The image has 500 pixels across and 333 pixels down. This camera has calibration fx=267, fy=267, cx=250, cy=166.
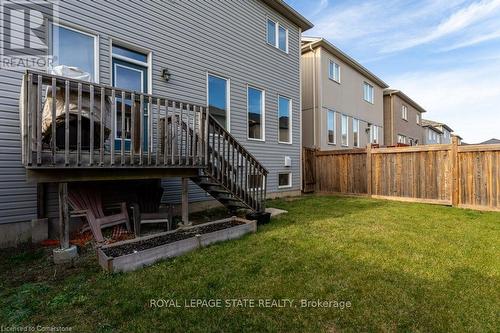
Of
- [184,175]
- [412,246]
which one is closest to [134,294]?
[184,175]

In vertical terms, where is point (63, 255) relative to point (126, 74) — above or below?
below

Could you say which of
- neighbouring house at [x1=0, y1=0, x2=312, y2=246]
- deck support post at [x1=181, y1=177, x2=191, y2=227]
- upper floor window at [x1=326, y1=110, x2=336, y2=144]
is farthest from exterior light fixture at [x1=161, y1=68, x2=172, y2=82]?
upper floor window at [x1=326, y1=110, x2=336, y2=144]

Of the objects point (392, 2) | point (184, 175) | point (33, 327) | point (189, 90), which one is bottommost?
point (33, 327)

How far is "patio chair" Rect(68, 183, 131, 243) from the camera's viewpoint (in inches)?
176

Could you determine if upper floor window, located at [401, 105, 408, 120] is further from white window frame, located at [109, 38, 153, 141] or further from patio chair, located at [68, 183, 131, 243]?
patio chair, located at [68, 183, 131, 243]

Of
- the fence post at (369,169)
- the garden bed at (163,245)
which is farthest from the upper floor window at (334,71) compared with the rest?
the garden bed at (163,245)

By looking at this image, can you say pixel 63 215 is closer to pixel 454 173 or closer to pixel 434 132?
pixel 454 173

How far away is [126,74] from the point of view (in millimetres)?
5777

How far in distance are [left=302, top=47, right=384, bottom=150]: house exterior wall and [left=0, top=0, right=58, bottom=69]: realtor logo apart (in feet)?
34.0

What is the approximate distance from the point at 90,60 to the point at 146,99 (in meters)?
1.95

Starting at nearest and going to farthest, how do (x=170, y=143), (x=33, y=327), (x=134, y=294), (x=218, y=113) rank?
(x=33, y=327)
(x=134, y=294)
(x=170, y=143)
(x=218, y=113)

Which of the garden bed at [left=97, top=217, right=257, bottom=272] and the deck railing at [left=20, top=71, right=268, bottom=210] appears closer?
the deck railing at [left=20, top=71, right=268, bottom=210]

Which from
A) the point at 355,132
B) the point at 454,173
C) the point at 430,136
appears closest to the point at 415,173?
the point at 454,173

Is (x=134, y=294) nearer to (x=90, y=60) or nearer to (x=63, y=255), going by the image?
(x=63, y=255)
